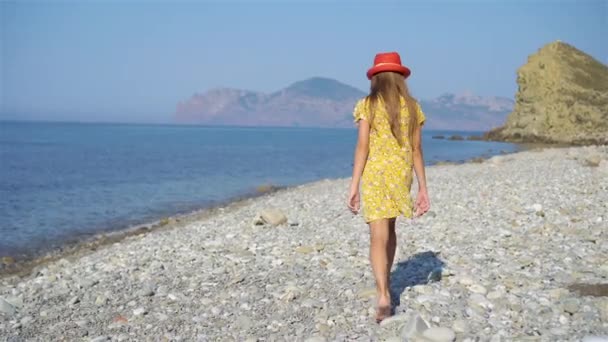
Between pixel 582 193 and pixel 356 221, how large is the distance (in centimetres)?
595

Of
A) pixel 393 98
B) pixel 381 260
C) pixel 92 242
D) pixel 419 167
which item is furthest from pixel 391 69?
pixel 92 242

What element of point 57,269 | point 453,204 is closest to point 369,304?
point 57,269

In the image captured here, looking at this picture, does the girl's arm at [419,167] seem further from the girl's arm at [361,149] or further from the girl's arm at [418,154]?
the girl's arm at [361,149]

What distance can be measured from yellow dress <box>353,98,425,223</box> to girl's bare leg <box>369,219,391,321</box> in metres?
0.13

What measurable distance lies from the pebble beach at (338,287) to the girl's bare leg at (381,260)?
167 millimetres

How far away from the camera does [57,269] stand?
10.5 meters

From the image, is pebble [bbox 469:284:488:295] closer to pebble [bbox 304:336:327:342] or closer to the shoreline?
pebble [bbox 304:336:327:342]

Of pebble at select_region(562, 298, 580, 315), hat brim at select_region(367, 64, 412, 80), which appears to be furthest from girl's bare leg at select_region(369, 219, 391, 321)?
pebble at select_region(562, 298, 580, 315)

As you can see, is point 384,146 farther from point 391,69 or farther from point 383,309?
point 383,309

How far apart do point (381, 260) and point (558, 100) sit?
78127 mm

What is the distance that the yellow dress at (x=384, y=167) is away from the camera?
551 centimetres

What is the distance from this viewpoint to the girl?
5.49 meters

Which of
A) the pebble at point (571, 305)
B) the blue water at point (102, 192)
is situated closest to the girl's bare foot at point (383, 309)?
the pebble at point (571, 305)

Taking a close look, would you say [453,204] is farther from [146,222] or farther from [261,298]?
[146,222]
